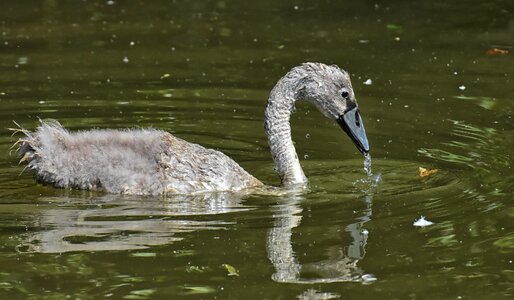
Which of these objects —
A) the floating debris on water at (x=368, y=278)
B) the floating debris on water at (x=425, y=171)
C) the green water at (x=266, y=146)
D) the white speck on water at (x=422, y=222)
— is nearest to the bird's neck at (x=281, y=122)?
the green water at (x=266, y=146)

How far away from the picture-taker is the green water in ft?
24.9

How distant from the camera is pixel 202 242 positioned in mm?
8164

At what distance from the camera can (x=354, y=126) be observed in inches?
400

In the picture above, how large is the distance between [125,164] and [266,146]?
1.92 metres

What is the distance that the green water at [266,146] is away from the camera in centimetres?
760

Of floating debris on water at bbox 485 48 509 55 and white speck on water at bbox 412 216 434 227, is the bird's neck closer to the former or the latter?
white speck on water at bbox 412 216 434 227

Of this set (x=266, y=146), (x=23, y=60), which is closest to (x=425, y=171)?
(x=266, y=146)

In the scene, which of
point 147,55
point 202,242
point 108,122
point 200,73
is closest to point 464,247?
point 202,242

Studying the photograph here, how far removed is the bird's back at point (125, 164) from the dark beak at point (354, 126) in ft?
A: 2.99

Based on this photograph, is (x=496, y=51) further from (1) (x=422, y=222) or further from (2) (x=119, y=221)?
(2) (x=119, y=221)

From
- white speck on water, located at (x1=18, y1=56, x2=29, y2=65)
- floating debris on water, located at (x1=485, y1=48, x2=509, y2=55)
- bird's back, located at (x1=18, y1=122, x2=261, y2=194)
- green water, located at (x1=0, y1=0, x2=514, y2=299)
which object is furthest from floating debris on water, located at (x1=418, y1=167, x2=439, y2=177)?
white speck on water, located at (x1=18, y1=56, x2=29, y2=65)

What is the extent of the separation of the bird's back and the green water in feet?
0.52

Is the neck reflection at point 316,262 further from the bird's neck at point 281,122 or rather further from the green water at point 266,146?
the bird's neck at point 281,122

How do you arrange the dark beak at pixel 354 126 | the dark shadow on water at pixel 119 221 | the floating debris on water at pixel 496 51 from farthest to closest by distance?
1. the floating debris on water at pixel 496 51
2. the dark beak at pixel 354 126
3. the dark shadow on water at pixel 119 221
